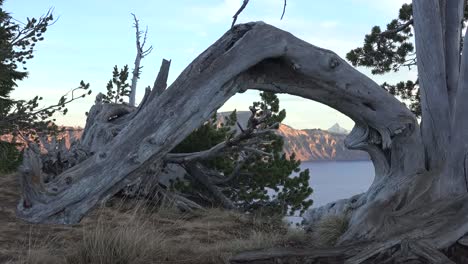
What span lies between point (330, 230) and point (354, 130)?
1333mm

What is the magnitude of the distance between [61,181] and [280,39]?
105 inches

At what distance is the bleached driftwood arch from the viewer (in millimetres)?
4367

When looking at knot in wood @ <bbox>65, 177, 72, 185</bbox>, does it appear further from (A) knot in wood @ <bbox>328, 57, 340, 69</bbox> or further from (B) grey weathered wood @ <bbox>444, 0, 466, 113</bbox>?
(B) grey weathered wood @ <bbox>444, 0, 466, 113</bbox>

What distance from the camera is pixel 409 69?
38.4 ft

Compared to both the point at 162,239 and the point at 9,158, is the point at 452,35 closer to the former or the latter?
the point at 162,239

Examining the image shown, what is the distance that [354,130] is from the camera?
6.30 metres

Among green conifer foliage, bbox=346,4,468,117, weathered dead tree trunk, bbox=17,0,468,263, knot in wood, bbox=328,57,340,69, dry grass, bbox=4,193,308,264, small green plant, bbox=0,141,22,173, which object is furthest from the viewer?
small green plant, bbox=0,141,22,173

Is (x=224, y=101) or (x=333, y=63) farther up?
(x=333, y=63)

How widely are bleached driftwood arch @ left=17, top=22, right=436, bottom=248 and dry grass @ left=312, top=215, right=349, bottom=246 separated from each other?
1.28 ft

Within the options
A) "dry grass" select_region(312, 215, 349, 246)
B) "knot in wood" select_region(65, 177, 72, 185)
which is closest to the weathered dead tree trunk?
"knot in wood" select_region(65, 177, 72, 185)

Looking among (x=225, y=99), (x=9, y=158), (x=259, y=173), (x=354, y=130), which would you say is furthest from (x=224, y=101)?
(x=9, y=158)

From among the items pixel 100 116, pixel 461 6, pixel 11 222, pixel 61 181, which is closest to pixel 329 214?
pixel 461 6

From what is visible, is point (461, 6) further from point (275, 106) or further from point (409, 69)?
point (275, 106)

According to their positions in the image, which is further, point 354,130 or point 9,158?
point 9,158
